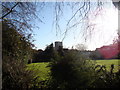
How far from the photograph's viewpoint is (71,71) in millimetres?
3389

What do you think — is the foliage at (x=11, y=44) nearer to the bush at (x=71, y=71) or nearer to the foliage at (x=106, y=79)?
the bush at (x=71, y=71)

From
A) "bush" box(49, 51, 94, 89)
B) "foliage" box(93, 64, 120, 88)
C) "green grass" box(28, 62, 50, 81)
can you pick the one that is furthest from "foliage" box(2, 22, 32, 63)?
"foliage" box(93, 64, 120, 88)

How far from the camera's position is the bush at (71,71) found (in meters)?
3.37

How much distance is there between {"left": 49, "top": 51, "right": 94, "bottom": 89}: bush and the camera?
11.0 ft

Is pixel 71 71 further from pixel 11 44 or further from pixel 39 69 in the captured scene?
pixel 11 44

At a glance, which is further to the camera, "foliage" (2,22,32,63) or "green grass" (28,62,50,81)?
"foliage" (2,22,32,63)

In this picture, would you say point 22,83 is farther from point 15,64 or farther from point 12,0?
point 12,0

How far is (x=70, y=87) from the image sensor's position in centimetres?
344

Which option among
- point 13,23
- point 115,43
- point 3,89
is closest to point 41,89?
point 3,89

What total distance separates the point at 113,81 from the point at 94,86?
67 centimetres

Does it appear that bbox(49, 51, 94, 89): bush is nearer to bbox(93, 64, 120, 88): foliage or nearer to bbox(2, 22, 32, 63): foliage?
bbox(93, 64, 120, 88): foliage

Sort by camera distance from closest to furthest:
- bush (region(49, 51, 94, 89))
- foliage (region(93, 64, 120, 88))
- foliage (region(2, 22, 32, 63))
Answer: bush (region(49, 51, 94, 89))
foliage (region(93, 64, 120, 88))
foliage (region(2, 22, 32, 63))

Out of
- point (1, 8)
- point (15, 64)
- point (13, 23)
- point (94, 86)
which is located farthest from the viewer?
point (13, 23)

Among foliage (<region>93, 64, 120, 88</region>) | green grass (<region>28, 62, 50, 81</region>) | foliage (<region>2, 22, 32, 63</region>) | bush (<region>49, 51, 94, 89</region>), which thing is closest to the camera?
bush (<region>49, 51, 94, 89</region>)
